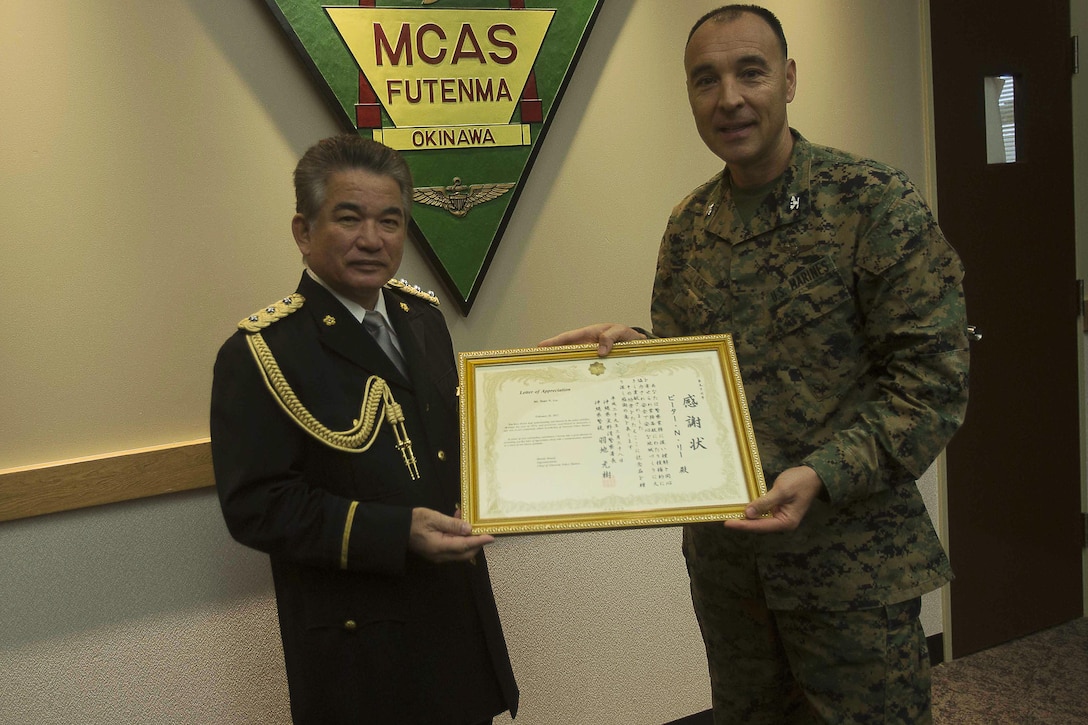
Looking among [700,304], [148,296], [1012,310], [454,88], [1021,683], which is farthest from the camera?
[1012,310]

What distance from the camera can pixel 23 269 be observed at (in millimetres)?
1724

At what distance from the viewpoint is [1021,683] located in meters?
2.85

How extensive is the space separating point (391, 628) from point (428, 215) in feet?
3.57

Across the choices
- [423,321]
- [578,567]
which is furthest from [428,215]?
[578,567]

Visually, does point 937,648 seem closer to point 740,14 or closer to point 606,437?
point 606,437

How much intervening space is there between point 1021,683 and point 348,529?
262 cm

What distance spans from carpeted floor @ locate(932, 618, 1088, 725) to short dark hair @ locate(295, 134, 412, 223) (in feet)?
7.88

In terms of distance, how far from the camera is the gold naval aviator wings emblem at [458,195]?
208 centimetres

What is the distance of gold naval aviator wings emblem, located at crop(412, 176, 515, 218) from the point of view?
2.08m

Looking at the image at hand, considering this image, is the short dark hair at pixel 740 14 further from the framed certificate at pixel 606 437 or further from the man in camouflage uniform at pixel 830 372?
the framed certificate at pixel 606 437

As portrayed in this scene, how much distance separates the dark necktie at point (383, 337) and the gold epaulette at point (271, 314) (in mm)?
119

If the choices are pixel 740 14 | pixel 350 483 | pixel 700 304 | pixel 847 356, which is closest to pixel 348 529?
pixel 350 483

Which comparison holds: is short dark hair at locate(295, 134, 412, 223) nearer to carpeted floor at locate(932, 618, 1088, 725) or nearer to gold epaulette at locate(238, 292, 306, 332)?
gold epaulette at locate(238, 292, 306, 332)

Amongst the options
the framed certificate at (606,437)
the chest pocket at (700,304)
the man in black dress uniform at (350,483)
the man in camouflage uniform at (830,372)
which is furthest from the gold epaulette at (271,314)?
the chest pocket at (700,304)
